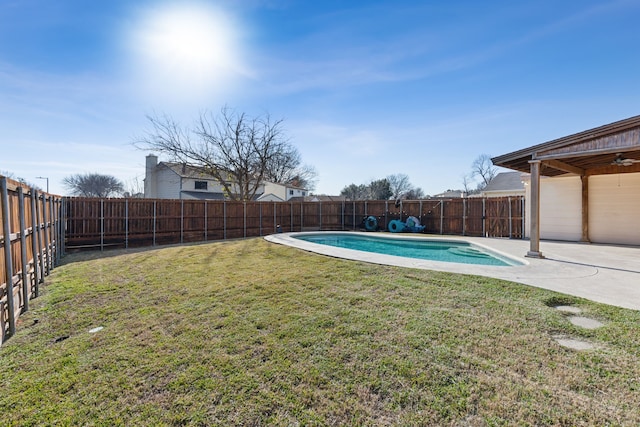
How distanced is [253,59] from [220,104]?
9942 millimetres

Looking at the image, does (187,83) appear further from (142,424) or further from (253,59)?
(142,424)

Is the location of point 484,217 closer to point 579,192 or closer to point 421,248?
point 579,192

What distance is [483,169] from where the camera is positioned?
148 feet

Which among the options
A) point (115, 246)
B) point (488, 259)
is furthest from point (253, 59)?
point (488, 259)

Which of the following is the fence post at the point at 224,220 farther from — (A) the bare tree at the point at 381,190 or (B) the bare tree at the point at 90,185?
(B) the bare tree at the point at 90,185

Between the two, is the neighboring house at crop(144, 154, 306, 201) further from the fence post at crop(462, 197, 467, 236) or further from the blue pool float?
the fence post at crop(462, 197, 467, 236)

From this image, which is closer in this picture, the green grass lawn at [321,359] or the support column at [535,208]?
the green grass lawn at [321,359]

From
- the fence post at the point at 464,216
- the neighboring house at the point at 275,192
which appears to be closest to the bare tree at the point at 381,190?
the neighboring house at the point at 275,192

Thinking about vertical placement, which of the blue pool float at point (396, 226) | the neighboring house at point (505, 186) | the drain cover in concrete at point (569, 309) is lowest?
the drain cover in concrete at point (569, 309)

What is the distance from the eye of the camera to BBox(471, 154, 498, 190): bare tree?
4441cm

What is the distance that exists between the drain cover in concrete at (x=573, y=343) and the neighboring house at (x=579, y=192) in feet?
16.9

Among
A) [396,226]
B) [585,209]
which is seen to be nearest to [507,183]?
[585,209]

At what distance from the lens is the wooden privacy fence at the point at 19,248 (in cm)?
325

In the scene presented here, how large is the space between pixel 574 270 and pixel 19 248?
9.60 metres
